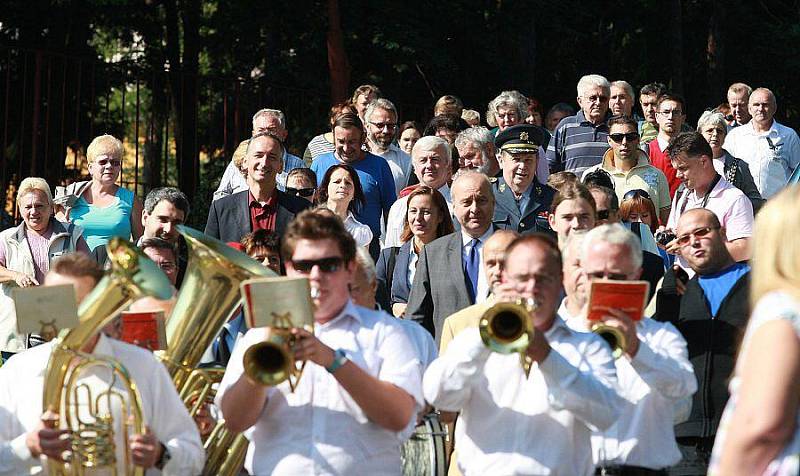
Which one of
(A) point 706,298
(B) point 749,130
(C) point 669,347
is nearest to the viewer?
(C) point 669,347

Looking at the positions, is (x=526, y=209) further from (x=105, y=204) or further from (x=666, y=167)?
(x=105, y=204)

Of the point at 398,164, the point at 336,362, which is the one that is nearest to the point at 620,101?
the point at 398,164

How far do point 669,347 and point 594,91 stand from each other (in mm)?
6526

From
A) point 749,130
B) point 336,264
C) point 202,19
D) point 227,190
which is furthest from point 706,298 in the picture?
point 202,19

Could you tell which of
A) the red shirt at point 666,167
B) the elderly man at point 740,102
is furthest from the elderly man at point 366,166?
the elderly man at point 740,102

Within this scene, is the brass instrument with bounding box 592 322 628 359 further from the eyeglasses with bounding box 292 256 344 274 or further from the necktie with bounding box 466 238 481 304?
the necktie with bounding box 466 238 481 304

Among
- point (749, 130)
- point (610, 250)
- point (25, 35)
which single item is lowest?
point (610, 250)

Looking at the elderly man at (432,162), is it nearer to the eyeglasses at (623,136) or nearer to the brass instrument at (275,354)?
the eyeglasses at (623,136)

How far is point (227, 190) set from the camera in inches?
444

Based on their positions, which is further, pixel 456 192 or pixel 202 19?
pixel 202 19

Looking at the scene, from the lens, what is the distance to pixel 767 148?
13344mm

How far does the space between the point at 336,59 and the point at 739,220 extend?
6987 millimetres

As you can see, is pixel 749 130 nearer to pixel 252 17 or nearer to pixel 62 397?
pixel 252 17

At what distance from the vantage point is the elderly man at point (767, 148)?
13.3 metres
